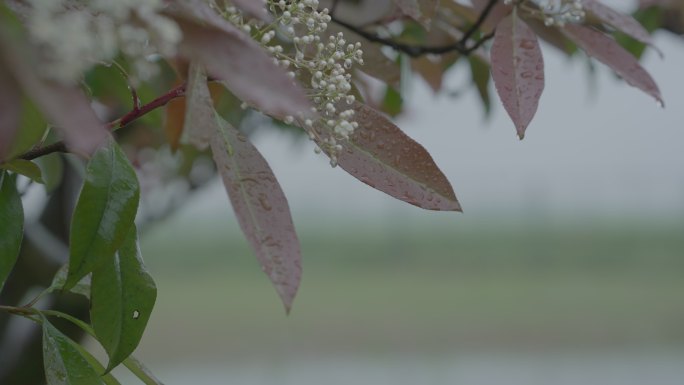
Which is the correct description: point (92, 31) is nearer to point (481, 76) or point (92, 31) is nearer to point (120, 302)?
point (120, 302)

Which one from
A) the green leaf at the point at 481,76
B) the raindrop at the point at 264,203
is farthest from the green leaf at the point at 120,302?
the green leaf at the point at 481,76

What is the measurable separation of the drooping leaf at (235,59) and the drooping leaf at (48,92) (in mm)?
49

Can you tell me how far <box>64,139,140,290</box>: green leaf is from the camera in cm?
45

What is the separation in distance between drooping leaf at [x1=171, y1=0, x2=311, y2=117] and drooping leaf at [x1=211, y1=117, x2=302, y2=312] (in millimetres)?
91

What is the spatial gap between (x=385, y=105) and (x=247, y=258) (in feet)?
16.1

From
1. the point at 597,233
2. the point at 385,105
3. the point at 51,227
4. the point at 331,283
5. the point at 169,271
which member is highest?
the point at 385,105

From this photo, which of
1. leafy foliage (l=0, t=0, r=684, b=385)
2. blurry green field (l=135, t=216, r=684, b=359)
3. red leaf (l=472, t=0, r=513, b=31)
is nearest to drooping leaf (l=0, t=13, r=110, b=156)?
leafy foliage (l=0, t=0, r=684, b=385)

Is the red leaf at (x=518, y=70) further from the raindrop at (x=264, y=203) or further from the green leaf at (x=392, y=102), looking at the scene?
the green leaf at (x=392, y=102)

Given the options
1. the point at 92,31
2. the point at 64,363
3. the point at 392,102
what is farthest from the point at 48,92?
the point at 392,102

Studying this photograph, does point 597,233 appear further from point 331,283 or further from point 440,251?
point 331,283

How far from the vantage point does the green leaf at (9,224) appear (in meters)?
0.48

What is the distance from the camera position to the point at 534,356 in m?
4.46

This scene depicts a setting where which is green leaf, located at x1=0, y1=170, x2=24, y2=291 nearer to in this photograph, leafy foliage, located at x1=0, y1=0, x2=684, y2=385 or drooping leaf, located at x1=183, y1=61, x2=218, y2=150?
leafy foliage, located at x1=0, y1=0, x2=684, y2=385

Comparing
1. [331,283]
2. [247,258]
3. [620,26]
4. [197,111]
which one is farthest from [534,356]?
[197,111]
